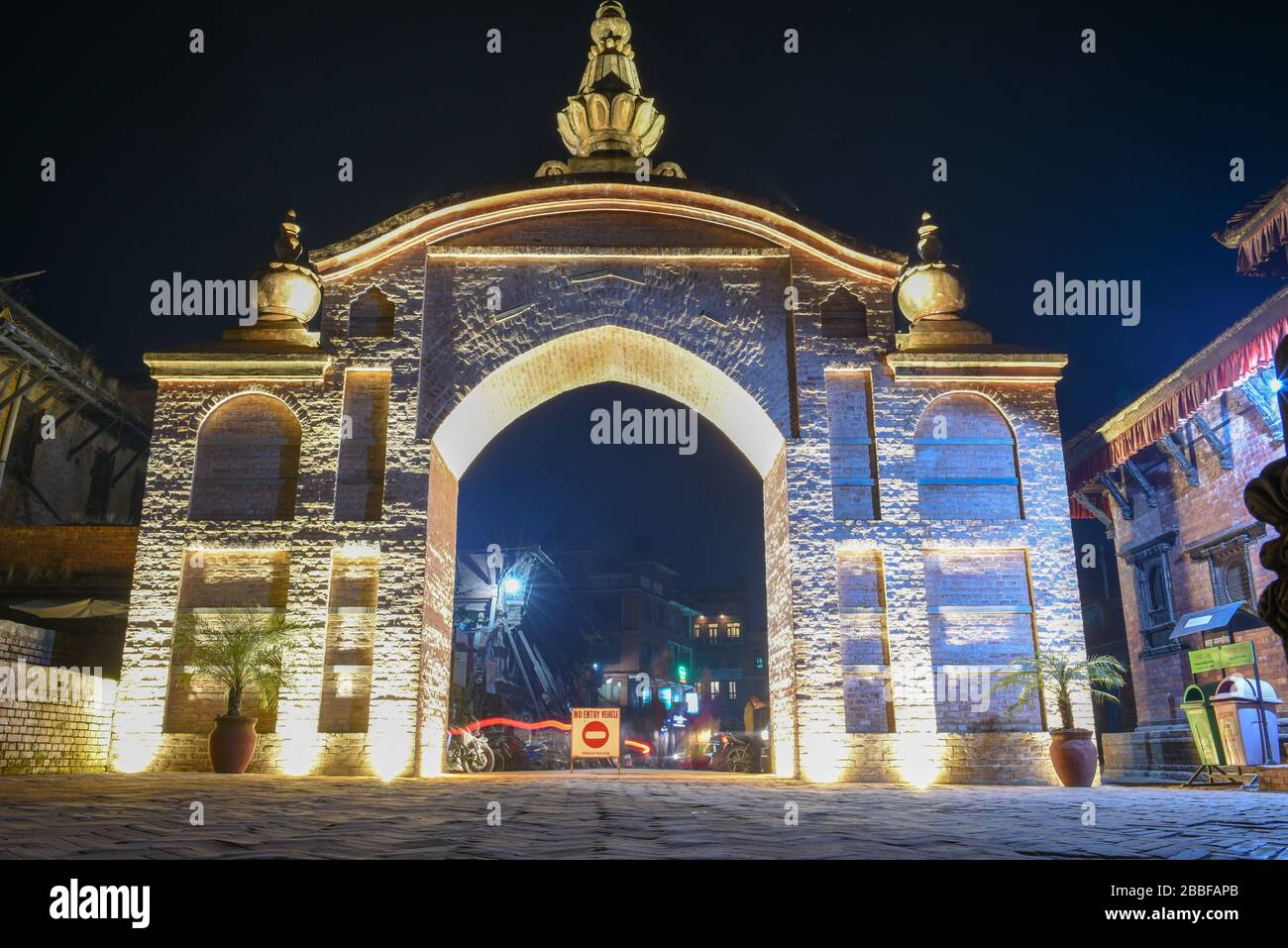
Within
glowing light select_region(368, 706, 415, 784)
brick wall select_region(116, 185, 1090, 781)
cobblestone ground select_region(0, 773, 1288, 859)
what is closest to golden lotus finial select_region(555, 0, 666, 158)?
brick wall select_region(116, 185, 1090, 781)

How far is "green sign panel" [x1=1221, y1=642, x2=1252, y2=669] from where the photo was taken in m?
16.2

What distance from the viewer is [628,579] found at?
171 ft

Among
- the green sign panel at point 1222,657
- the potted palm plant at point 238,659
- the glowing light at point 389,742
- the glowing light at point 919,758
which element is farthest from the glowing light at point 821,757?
the green sign panel at point 1222,657

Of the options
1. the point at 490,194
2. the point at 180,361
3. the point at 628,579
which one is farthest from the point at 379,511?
the point at 628,579

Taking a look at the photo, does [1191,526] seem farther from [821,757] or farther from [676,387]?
[676,387]

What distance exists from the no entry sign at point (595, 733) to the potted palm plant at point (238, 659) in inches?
166

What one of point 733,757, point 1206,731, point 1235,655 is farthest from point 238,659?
point 1235,655

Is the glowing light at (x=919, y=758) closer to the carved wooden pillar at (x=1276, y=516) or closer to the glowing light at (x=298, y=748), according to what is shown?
the glowing light at (x=298, y=748)

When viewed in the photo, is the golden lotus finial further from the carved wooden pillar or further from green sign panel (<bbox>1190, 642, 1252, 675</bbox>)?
the carved wooden pillar

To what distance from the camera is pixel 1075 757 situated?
12.1 meters

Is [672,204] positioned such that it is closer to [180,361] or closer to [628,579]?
[180,361]

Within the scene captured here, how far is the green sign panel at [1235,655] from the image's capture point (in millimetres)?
16219
